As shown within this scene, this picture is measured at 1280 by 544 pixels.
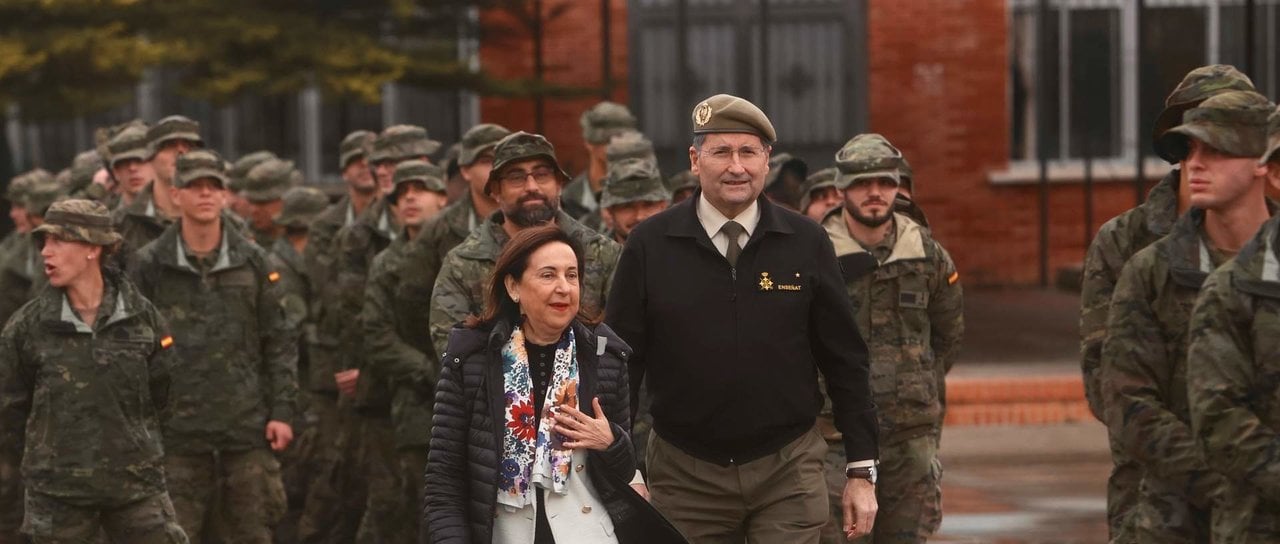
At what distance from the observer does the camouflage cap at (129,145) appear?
41.0ft

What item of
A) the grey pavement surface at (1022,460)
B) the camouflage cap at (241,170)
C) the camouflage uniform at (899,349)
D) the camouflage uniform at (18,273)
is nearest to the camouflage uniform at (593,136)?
the camouflage cap at (241,170)

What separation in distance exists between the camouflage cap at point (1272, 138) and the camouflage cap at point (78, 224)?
462 cm

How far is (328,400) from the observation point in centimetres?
1244

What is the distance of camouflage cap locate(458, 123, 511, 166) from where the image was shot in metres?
10.3

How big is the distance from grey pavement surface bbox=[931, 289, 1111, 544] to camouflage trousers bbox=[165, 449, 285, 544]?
336 centimetres

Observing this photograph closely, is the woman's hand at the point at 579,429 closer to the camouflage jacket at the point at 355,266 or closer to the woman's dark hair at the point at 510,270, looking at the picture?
the woman's dark hair at the point at 510,270

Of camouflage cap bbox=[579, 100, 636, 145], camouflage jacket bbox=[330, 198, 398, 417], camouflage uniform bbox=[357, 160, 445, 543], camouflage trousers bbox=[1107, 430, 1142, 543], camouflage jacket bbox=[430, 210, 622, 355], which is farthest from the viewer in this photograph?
camouflage cap bbox=[579, 100, 636, 145]

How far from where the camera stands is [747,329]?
7.20 meters

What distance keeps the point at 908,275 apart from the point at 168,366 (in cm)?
283

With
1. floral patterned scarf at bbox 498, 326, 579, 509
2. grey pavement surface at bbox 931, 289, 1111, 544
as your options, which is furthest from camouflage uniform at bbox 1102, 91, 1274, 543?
grey pavement surface at bbox 931, 289, 1111, 544

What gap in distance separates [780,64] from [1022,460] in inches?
272

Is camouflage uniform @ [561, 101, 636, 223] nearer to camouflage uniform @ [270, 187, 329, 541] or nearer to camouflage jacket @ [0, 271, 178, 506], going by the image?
camouflage uniform @ [270, 187, 329, 541]

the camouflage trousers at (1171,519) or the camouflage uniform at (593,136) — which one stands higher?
the camouflage uniform at (593,136)

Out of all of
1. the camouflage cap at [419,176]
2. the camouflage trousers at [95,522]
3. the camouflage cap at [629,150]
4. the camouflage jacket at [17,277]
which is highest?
the camouflage cap at [629,150]
